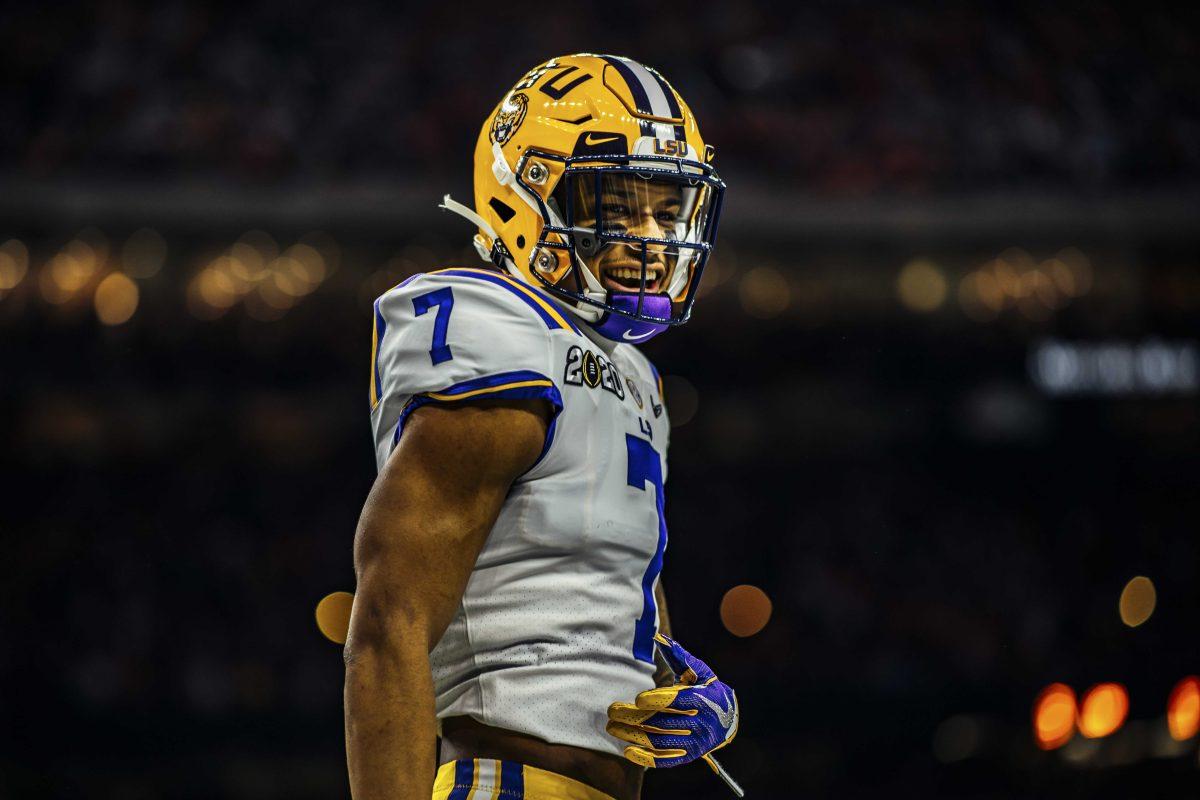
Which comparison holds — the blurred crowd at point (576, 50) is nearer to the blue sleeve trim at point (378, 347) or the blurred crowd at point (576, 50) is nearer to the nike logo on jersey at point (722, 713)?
the nike logo on jersey at point (722, 713)

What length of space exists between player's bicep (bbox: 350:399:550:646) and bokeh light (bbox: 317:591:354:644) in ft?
25.4

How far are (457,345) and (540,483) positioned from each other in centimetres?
19

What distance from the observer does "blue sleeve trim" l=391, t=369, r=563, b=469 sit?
150 cm

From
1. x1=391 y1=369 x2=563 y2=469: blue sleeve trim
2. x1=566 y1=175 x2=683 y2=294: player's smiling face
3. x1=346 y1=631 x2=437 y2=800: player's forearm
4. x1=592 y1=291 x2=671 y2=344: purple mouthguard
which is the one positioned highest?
x1=566 y1=175 x2=683 y2=294: player's smiling face

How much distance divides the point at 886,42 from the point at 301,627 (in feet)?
19.4

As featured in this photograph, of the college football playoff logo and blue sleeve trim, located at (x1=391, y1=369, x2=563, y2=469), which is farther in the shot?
the college football playoff logo

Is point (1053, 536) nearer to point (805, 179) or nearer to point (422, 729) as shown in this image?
point (805, 179)

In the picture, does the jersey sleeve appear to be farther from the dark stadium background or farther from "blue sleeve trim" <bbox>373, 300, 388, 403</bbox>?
the dark stadium background

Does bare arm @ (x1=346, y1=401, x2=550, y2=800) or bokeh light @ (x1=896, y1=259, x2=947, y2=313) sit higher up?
bokeh light @ (x1=896, y1=259, x2=947, y2=313)

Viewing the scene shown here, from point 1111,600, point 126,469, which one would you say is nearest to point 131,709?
point 126,469

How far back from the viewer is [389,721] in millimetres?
1413

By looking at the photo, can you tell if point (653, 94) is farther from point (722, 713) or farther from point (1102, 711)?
point (1102, 711)

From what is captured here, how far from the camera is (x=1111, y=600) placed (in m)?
8.95

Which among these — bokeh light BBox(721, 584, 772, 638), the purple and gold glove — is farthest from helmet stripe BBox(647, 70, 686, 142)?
bokeh light BBox(721, 584, 772, 638)
